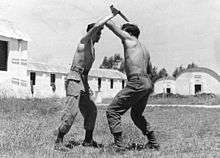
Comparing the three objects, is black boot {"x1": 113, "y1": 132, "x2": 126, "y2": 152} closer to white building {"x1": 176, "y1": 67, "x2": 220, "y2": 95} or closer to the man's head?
the man's head

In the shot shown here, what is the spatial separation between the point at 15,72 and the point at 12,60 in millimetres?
598

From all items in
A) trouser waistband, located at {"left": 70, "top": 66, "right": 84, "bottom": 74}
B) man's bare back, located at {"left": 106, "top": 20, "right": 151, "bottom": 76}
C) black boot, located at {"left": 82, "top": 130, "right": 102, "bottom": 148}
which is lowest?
black boot, located at {"left": 82, "top": 130, "right": 102, "bottom": 148}

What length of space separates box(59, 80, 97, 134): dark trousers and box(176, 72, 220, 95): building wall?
156ft

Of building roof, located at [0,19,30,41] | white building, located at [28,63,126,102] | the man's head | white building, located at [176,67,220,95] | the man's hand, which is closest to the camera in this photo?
the man's hand

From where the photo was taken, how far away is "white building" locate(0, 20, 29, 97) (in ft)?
67.6

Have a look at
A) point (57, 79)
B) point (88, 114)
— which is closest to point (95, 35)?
point (88, 114)

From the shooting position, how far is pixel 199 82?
53.4 meters

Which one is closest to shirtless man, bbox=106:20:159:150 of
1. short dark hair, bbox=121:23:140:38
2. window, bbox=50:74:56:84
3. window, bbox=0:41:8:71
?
short dark hair, bbox=121:23:140:38

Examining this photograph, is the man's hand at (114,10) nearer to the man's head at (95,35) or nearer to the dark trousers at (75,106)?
the man's head at (95,35)

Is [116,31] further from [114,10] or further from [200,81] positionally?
[200,81]

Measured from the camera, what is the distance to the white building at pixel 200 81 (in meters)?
53.3

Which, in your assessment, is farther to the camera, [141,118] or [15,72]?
[15,72]

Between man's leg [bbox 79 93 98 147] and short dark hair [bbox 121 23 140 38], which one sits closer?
short dark hair [bbox 121 23 140 38]

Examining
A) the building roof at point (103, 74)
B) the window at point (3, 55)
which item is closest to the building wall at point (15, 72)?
the window at point (3, 55)
